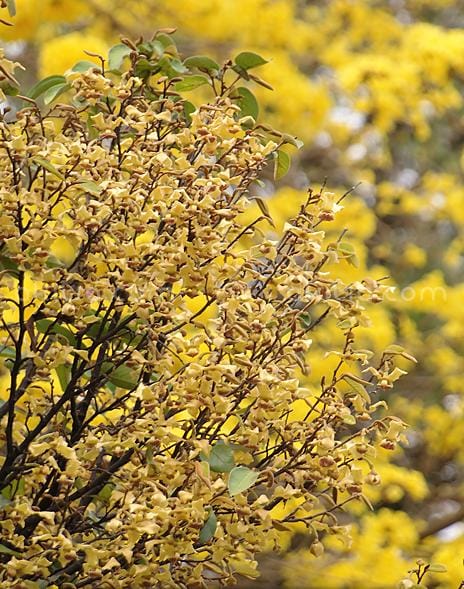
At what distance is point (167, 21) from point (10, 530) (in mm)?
2043

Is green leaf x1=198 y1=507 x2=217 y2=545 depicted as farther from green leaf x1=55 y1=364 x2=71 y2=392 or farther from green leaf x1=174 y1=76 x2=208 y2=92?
green leaf x1=174 y1=76 x2=208 y2=92

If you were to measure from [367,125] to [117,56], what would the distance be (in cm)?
211

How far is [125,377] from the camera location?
812 millimetres

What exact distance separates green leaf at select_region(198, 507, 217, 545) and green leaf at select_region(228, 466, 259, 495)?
0.04 m

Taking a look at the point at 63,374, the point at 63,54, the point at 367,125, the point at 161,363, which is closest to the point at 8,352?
the point at 63,374

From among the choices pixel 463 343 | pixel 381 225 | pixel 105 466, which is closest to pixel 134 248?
pixel 105 466

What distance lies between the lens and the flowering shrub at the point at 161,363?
0.72m

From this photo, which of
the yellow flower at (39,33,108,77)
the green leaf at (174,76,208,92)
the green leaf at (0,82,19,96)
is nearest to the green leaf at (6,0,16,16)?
the green leaf at (0,82,19,96)

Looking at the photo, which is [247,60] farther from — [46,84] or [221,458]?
[221,458]

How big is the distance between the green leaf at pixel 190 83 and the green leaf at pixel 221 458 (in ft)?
1.11

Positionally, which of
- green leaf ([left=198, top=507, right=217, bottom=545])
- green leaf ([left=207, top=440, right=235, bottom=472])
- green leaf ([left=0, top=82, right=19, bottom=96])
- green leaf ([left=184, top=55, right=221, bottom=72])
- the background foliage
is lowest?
the background foliage

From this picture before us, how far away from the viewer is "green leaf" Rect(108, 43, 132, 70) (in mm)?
907

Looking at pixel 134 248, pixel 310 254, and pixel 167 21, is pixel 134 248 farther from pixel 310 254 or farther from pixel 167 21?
pixel 167 21

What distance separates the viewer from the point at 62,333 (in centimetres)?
81
